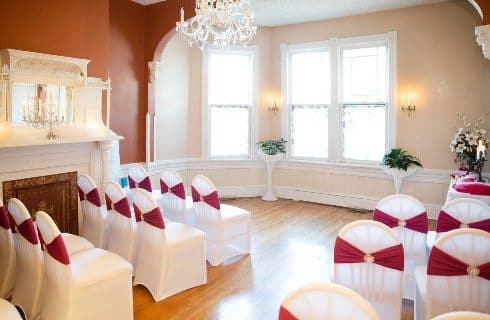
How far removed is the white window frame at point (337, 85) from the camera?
6.45m

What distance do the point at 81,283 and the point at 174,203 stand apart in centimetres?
176

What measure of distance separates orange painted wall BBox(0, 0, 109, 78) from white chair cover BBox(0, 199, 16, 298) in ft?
6.02

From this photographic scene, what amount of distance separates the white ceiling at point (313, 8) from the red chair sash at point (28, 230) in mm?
4393

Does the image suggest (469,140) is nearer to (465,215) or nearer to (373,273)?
(465,215)

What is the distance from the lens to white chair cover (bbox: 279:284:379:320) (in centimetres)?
135

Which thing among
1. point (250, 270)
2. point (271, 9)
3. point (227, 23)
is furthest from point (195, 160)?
point (227, 23)

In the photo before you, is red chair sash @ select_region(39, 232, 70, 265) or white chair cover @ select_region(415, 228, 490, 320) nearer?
white chair cover @ select_region(415, 228, 490, 320)

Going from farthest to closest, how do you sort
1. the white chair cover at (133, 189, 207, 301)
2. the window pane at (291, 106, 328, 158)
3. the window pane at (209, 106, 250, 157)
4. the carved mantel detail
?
the window pane at (209, 106, 250, 157) < the window pane at (291, 106, 328, 158) < the carved mantel detail < the white chair cover at (133, 189, 207, 301)

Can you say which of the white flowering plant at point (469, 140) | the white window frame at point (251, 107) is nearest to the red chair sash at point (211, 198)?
the white window frame at point (251, 107)

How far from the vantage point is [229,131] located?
763 centimetres

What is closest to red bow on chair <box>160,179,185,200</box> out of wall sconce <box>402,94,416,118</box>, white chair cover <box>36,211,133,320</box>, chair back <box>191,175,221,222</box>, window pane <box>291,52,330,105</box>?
chair back <box>191,175,221,222</box>

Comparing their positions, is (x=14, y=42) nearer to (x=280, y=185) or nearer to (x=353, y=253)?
(x=353, y=253)

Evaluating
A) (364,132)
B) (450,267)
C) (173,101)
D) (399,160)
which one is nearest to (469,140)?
(399,160)

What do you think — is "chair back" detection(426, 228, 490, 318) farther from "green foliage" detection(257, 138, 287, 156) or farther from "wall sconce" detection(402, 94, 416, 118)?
"green foliage" detection(257, 138, 287, 156)
